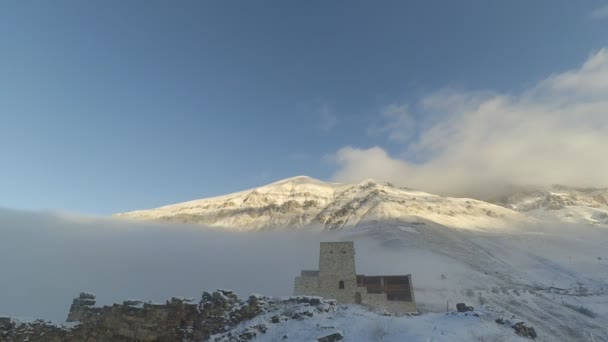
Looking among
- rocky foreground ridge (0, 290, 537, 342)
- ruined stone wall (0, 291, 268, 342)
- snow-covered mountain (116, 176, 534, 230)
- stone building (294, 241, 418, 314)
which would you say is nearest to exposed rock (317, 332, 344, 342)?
rocky foreground ridge (0, 290, 537, 342)

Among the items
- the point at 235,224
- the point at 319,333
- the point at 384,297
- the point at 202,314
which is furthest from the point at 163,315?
the point at 235,224

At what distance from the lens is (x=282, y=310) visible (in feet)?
58.2

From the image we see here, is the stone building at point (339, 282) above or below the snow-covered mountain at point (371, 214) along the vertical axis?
below

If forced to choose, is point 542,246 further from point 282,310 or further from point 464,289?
point 282,310

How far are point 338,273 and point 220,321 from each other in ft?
67.7

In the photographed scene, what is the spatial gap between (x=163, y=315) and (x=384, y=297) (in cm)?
2610

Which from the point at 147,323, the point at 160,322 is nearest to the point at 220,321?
Result: the point at 160,322

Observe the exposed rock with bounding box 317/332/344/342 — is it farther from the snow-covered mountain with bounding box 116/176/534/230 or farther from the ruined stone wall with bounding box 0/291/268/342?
the snow-covered mountain with bounding box 116/176/534/230

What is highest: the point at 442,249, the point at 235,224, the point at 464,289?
the point at 235,224

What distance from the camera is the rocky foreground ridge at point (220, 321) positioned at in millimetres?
15484

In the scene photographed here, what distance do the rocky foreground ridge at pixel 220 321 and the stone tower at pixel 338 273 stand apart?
17704mm

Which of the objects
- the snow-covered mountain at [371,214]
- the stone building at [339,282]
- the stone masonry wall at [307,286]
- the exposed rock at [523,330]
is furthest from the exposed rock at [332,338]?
the snow-covered mountain at [371,214]

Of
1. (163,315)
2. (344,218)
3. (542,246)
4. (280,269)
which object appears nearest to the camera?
(163,315)

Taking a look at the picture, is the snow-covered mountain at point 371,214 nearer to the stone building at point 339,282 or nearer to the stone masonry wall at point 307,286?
the stone building at point 339,282
